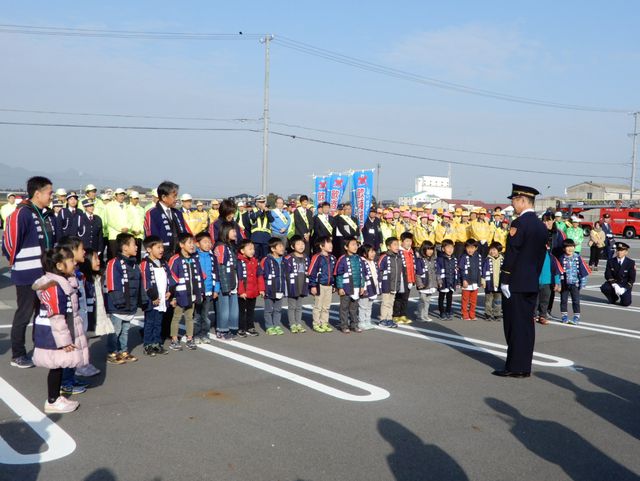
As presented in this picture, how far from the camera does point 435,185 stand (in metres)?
114

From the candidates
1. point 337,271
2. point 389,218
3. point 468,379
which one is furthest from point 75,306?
point 389,218

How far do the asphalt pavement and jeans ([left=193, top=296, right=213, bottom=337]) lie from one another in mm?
372

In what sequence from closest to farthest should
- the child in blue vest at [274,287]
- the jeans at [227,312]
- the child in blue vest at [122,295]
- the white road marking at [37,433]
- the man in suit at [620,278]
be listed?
the white road marking at [37,433] < the child in blue vest at [122,295] < the jeans at [227,312] < the child in blue vest at [274,287] < the man in suit at [620,278]

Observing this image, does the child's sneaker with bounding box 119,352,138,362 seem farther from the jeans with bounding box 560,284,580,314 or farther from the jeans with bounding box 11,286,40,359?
the jeans with bounding box 560,284,580,314

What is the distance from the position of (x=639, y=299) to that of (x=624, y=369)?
301 inches

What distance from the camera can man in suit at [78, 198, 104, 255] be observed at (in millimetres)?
11820

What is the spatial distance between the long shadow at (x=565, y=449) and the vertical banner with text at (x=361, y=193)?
1113cm

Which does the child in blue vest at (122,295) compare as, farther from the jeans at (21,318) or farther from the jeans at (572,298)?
A: the jeans at (572,298)

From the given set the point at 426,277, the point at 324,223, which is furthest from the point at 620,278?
the point at 324,223

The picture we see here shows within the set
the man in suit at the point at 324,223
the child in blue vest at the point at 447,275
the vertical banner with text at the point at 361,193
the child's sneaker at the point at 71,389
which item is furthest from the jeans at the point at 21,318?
the vertical banner with text at the point at 361,193

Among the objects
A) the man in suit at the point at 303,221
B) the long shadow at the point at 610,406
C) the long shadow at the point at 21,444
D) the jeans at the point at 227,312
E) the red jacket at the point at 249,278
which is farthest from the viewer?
the man in suit at the point at 303,221

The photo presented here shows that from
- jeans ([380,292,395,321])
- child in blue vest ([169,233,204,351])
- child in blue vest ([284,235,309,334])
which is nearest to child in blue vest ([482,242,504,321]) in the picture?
jeans ([380,292,395,321])

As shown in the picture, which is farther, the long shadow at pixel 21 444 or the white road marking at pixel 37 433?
the white road marking at pixel 37 433

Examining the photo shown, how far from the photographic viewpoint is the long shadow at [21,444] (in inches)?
155
